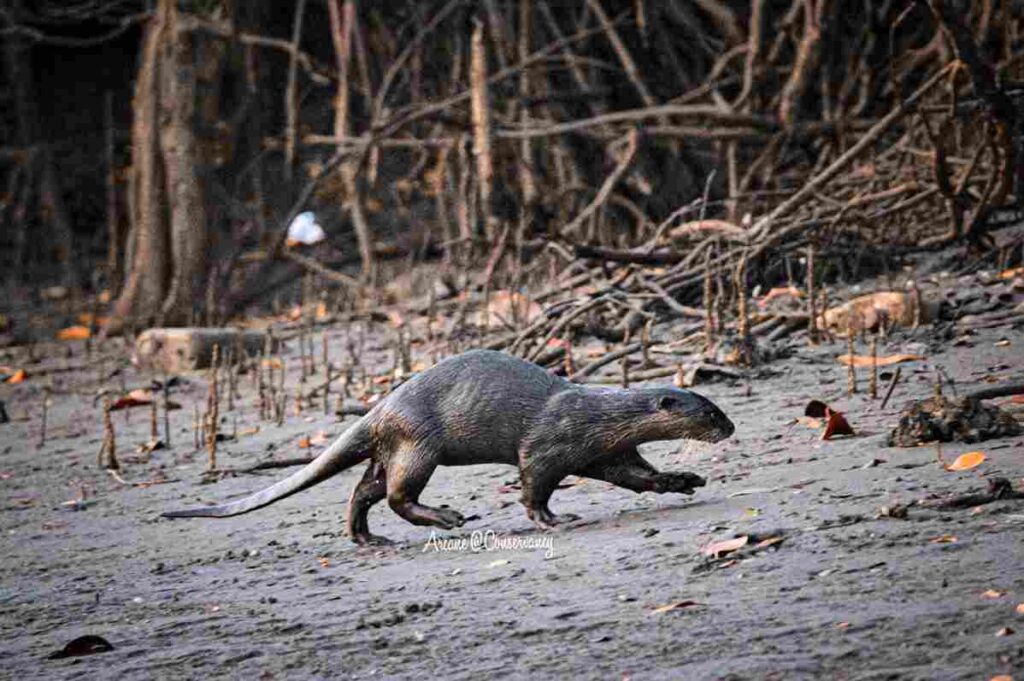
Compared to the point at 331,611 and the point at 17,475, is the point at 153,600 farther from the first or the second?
the point at 17,475

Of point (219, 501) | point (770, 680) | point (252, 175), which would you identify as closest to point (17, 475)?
point (219, 501)

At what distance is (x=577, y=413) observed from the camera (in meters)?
4.29

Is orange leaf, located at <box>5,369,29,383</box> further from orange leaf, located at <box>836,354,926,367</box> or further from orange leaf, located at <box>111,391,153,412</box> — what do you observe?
orange leaf, located at <box>836,354,926,367</box>

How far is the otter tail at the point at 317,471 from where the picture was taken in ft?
14.5

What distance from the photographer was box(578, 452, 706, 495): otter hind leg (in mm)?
4289

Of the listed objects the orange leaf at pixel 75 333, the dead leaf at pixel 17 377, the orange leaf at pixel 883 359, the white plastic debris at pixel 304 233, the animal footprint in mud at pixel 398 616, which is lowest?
the dead leaf at pixel 17 377

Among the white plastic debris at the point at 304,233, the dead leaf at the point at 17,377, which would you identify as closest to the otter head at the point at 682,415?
the dead leaf at the point at 17,377

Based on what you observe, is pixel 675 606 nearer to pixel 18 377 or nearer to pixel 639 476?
pixel 639 476

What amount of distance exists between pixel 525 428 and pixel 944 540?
1255 millimetres

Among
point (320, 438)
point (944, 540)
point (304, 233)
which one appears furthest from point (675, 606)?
point (304, 233)

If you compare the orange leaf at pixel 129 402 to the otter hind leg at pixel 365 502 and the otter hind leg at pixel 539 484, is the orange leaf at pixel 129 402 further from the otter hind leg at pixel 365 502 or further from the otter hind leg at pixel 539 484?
the otter hind leg at pixel 539 484

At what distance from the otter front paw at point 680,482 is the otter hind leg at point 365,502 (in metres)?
0.78

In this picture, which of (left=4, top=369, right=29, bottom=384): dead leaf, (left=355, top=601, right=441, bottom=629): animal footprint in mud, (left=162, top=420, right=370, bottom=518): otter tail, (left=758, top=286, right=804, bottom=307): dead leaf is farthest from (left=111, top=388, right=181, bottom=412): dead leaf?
(left=355, top=601, right=441, bottom=629): animal footprint in mud

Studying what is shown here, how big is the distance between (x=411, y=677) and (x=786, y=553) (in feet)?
2.99
